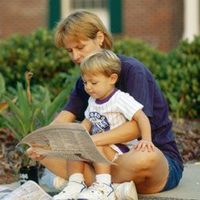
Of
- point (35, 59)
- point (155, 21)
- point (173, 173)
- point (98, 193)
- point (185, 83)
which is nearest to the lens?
point (98, 193)

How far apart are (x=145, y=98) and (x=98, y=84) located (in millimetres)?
299

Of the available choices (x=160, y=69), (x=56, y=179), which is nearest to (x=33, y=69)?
(x=160, y=69)

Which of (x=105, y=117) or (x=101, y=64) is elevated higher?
(x=101, y=64)

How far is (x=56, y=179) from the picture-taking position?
5.24 m

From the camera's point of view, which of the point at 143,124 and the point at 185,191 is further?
the point at 185,191

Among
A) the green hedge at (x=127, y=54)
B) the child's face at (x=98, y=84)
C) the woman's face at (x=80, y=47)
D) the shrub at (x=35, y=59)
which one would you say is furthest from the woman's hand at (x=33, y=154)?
the shrub at (x=35, y=59)

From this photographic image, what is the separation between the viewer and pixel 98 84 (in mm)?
4832

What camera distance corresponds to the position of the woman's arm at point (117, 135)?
15.8 ft

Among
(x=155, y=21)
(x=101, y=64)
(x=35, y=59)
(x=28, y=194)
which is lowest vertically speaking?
(x=155, y=21)

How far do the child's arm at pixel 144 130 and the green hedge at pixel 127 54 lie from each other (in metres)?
4.15

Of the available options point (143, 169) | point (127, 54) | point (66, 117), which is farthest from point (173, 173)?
point (127, 54)

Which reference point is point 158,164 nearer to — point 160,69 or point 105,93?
point 105,93

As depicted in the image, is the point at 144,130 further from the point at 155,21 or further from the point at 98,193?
the point at 155,21

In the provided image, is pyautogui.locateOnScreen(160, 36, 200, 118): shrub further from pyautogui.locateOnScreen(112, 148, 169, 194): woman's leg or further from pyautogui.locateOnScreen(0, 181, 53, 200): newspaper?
pyautogui.locateOnScreen(0, 181, 53, 200): newspaper
